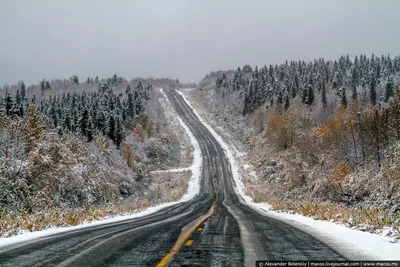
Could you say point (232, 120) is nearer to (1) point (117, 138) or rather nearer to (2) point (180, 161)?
(2) point (180, 161)

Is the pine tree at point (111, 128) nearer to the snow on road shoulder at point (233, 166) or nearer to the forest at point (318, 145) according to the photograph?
the snow on road shoulder at point (233, 166)

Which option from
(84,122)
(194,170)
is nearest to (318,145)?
(194,170)

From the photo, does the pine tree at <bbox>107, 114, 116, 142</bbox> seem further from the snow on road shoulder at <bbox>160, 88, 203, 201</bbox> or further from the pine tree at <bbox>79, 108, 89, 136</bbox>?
the snow on road shoulder at <bbox>160, 88, 203, 201</bbox>

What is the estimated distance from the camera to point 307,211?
18.7m

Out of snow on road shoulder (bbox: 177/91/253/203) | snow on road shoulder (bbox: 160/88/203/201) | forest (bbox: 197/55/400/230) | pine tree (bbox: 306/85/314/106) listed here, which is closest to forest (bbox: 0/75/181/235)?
snow on road shoulder (bbox: 160/88/203/201)

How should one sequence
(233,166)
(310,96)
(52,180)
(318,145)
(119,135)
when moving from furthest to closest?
(310,96), (119,135), (233,166), (318,145), (52,180)

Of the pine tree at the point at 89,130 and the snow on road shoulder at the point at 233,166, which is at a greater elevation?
the pine tree at the point at 89,130

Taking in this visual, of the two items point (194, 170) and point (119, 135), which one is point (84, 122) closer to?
point (119, 135)

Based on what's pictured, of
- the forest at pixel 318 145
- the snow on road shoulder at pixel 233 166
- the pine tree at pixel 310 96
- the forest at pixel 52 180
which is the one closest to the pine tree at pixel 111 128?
the forest at pixel 52 180

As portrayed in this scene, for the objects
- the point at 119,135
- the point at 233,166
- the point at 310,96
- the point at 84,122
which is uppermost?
the point at 310,96

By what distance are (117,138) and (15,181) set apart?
49.5 metres

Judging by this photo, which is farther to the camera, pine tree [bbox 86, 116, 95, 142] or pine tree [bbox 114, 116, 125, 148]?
pine tree [bbox 114, 116, 125, 148]

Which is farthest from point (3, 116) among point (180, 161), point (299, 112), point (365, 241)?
point (299, 112)

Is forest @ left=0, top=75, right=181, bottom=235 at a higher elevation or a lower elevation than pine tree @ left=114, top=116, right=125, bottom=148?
lower
